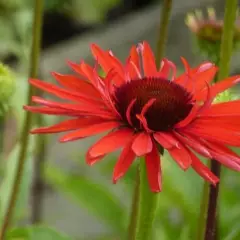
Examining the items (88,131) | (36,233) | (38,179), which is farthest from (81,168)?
(88,131)

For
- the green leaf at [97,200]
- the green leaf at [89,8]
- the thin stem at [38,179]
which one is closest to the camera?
the green leaf at [97,200]

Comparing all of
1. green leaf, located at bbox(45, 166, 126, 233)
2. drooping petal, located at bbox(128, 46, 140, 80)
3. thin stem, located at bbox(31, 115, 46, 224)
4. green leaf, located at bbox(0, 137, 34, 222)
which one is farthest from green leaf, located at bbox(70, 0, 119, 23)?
drooping petal, located at bbox(128, 46, 140, 80)

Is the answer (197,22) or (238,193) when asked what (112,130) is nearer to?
(197,22)

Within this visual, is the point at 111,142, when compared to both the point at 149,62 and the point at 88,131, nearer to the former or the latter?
the point at 88,131

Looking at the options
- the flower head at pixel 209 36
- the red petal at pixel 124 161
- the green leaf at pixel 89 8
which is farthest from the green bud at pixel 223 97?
the green leaf at pixel 89 8

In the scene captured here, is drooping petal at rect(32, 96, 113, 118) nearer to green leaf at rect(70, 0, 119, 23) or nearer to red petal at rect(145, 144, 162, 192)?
red petal at rect(145, 144, 162, 192)

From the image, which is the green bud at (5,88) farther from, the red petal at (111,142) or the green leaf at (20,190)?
the red petal at (111,142)
